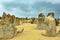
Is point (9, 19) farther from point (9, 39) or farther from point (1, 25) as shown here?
point (9, 39)

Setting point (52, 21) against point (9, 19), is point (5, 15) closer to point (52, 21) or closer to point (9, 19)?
point (9, 19)

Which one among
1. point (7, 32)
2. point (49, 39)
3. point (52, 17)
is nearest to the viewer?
point (49, 39)

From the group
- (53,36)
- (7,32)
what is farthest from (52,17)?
(7,32)

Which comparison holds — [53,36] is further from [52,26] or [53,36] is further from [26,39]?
[26,39]

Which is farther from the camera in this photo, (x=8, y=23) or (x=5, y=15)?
(x=5, y=15)

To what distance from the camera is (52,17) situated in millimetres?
13859

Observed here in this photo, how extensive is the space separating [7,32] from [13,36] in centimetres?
47

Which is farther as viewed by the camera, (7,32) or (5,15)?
(5,15)

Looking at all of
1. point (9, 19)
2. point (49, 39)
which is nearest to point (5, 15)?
point (9, 19)

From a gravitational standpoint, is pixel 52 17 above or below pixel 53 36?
above

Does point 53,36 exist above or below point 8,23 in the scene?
below

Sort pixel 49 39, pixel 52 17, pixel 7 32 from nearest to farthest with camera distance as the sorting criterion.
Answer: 1. pixel 49 39
2. pixel 7 32
3. pixel 52 17

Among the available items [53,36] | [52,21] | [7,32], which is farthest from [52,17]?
[7,32]

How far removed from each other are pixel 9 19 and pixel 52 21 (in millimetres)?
2966
